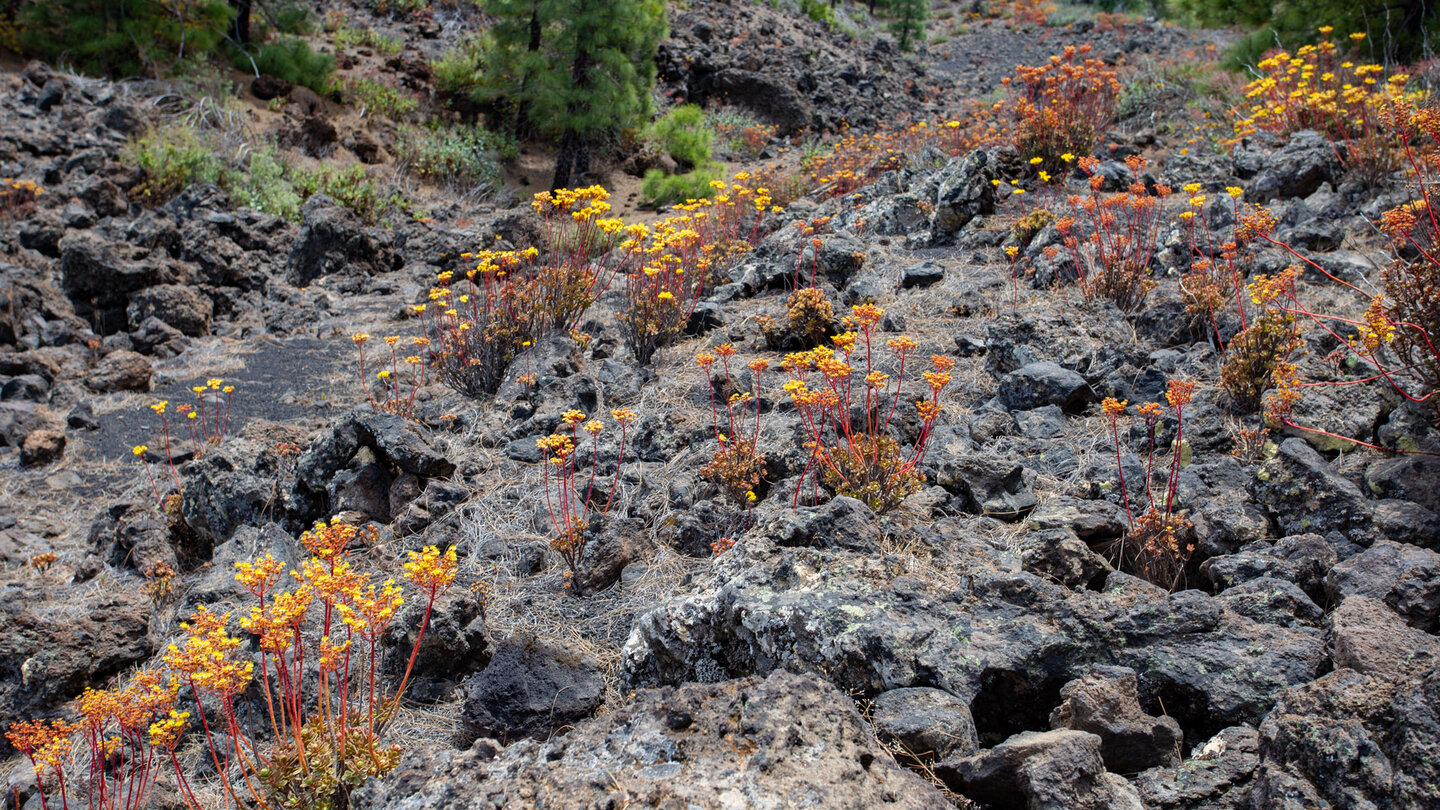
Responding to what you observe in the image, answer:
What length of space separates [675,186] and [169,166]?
6746 millimetres

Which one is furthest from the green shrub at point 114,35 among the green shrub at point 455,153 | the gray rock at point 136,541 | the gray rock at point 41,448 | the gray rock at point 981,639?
the gray rock at point 981,639

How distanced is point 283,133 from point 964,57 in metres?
19.7

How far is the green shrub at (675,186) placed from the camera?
1284 cm

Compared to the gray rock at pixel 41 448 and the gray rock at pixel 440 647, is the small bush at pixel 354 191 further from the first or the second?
the gray rock at pixel 440 647

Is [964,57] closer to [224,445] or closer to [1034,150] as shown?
[1034,150]

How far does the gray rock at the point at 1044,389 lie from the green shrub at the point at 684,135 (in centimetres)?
1134

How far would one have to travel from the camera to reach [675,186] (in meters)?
13.2

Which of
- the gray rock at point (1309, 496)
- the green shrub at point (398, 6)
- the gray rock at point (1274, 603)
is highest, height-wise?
the green shrub at point (398, 6)

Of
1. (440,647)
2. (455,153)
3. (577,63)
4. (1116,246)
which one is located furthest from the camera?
(455,153)

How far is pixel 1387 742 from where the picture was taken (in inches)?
68.4

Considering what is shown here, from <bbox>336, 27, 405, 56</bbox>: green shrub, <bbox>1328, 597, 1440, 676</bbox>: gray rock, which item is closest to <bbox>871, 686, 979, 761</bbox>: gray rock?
<bbox>1328, 597, 1440, 676</bbox>: gray rock

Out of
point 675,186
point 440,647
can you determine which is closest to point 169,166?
point 675,186

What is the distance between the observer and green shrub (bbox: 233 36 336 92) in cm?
1390

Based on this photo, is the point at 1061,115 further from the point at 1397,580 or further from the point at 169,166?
the point at 169,166
